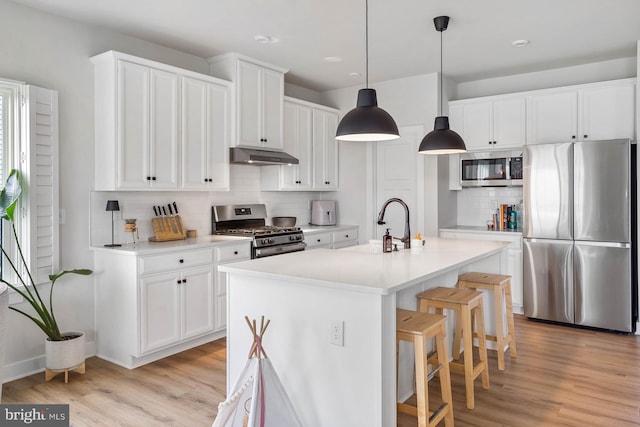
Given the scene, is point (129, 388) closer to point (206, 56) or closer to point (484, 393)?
point (484, 393)

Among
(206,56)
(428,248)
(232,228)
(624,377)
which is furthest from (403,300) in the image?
(206,56)

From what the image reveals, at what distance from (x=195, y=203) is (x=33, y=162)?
1508 millimetres

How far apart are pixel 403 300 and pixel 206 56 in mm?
3142

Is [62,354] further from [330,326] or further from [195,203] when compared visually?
[330,326]

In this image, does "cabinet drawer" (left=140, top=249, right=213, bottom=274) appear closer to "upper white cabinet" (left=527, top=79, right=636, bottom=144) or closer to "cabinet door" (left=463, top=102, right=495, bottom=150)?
"cabinet door" (left=463, top=102, right=495, bottom=150)

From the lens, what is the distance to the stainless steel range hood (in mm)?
4457

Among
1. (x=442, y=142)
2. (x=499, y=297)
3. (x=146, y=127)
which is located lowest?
(x=499, y=297)

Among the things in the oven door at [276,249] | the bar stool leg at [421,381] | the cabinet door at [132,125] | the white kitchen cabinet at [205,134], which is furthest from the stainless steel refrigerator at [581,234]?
the cabinet door at [132,125]

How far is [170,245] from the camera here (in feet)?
12.5

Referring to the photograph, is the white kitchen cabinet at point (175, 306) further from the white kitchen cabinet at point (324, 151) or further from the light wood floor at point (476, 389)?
the white kitchen cabinet at point (324, 151)

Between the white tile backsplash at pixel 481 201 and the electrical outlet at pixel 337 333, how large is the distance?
3.85 metres

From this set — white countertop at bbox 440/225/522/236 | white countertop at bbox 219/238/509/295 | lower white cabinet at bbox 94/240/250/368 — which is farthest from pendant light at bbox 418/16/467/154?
lower white cabinet at bbox 94/240/250/368

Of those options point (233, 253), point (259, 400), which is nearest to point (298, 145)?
point (233, 253)

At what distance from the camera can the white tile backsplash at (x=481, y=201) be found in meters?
5.49
